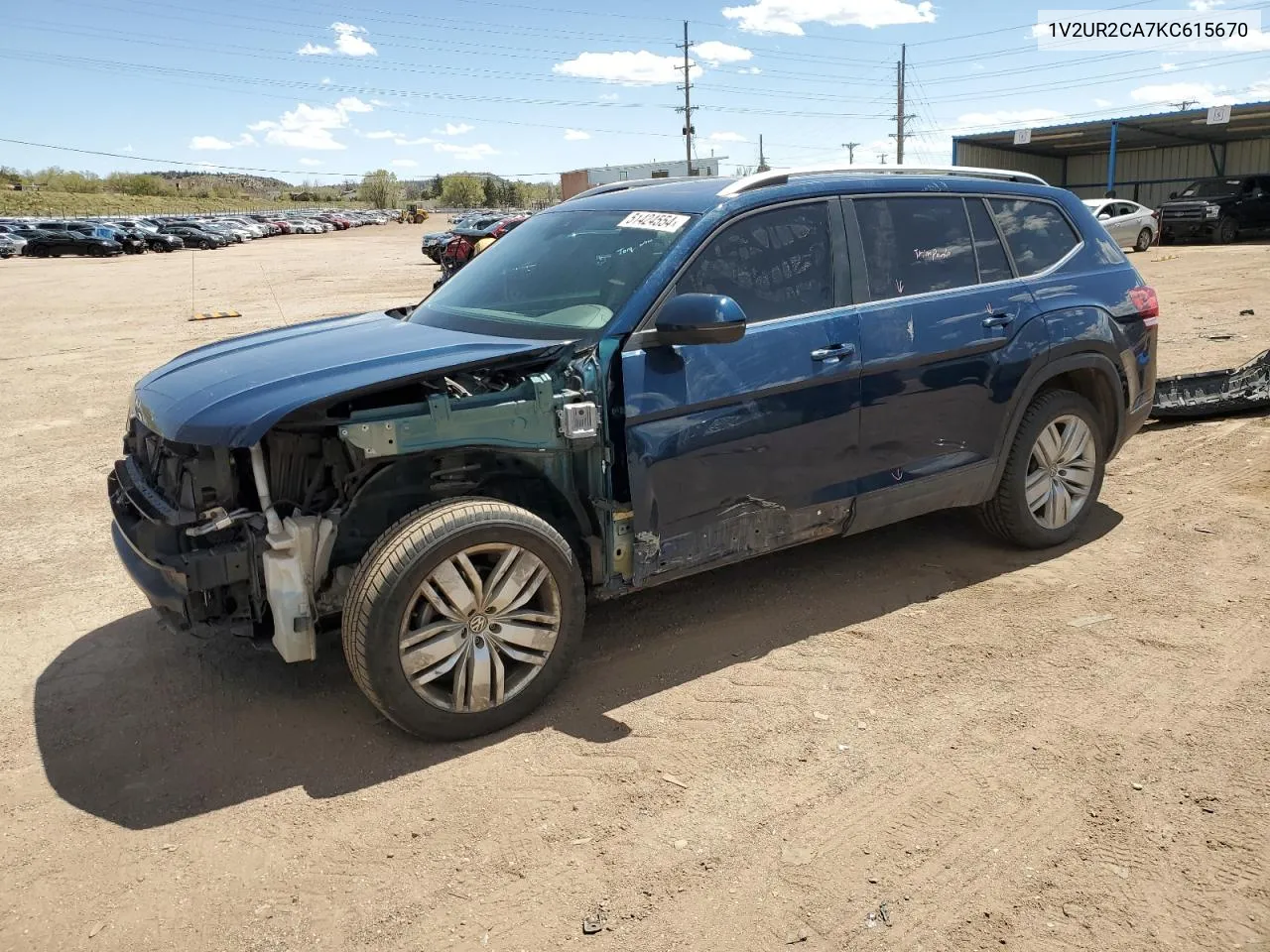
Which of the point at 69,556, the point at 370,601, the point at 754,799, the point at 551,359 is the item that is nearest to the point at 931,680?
the point at 754,799

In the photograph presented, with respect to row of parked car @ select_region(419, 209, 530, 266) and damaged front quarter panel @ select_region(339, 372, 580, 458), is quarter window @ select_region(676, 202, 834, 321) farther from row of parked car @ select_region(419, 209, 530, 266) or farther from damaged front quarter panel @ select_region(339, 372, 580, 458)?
row of parked car @ select_region(419, 209, 530, 266)

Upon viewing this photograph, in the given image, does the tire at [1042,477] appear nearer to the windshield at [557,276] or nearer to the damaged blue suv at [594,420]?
the damaged blue suv at [594,420]

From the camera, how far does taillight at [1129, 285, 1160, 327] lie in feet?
17.3

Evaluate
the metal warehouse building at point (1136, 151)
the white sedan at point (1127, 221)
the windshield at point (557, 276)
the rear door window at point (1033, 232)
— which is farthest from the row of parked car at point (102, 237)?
the rear door window at point (1033, 232)

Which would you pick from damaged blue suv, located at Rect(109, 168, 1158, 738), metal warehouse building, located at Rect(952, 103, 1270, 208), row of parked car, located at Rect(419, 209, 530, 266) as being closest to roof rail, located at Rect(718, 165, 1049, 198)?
damaged blue suv, located at Rect(109, 168, 1158, 738)

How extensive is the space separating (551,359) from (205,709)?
6.09 feet

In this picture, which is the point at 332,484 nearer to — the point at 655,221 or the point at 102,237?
the point at 655,221

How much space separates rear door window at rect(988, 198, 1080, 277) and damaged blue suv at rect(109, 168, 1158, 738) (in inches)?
0.7

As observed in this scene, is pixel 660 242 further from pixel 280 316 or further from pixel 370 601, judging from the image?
pixel 280 316

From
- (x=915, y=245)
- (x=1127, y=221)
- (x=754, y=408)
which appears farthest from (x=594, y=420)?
(x=1127, y=221)

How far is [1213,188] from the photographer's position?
30188 millimetres

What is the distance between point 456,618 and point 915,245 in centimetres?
265

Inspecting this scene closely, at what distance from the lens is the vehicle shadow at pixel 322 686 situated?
3.34 meters

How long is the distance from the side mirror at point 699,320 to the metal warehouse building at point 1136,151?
1472 inches
